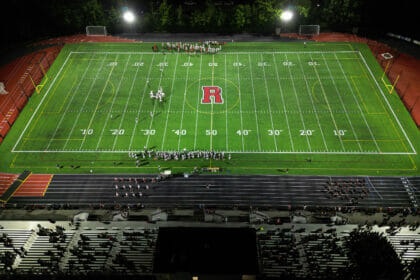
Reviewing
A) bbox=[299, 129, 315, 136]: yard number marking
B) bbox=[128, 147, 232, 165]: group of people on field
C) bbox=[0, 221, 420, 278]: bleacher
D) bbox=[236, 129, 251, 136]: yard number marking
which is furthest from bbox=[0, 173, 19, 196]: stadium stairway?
bbox=[299, 129, 315, 136]: yard number marking

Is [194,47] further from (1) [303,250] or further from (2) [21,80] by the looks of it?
(1) [303,250]

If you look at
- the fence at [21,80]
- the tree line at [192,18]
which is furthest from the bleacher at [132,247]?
the tree line at [192,18]

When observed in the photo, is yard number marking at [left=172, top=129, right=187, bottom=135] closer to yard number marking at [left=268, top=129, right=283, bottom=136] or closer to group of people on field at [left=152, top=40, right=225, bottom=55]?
yard number marking at [left=268, top=129, right=283, bottom=136]

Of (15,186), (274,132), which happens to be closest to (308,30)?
(274,132)

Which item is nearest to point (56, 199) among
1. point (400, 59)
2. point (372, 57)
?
point (372, 57)

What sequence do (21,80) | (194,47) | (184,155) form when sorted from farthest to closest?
(194,47) < (21,80) < (184,155)

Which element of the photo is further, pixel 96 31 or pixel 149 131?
pixel 96 31
